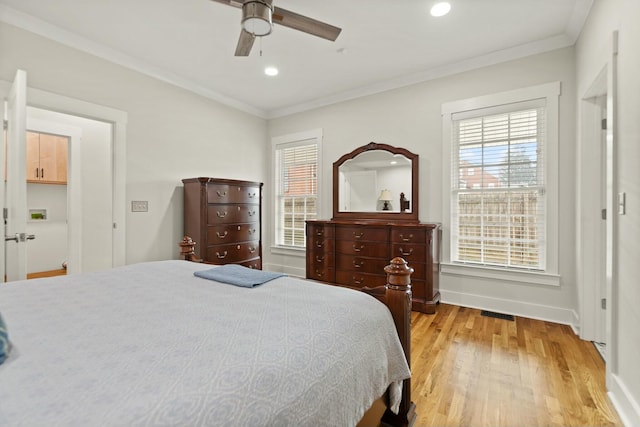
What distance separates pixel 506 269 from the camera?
3221 millimetres

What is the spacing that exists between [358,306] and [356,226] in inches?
98.6

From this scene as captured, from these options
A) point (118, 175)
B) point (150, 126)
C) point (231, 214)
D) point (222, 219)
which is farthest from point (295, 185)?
point (118, 175)

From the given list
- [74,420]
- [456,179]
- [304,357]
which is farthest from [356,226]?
[74,420]

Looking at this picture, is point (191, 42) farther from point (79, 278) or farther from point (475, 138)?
point (475, 138)

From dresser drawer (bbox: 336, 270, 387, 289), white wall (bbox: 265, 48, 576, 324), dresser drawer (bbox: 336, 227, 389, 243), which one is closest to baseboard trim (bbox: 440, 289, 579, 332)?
white wall (bbox: 265, 48, 576, 324)

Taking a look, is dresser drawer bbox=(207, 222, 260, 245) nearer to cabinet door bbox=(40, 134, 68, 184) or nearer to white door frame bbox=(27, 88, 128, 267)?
white door frame bbox=(27, 88, 128, 267)

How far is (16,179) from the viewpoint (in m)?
2.21

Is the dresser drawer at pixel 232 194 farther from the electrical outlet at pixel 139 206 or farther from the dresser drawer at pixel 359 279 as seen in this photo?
the dresser drawer at pixel 359 279

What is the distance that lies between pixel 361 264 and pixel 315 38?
8.17ft

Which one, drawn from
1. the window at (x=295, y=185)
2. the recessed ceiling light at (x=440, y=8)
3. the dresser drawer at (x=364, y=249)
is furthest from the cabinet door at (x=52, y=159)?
the recessed ceiling light at (x=440, y=8)

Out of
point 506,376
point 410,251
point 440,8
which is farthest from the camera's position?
point 410,251

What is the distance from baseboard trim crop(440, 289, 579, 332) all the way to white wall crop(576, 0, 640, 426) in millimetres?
1217

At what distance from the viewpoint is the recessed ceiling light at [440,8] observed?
8.01 ft

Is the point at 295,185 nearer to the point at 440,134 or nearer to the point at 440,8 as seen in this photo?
the point at 440,134
